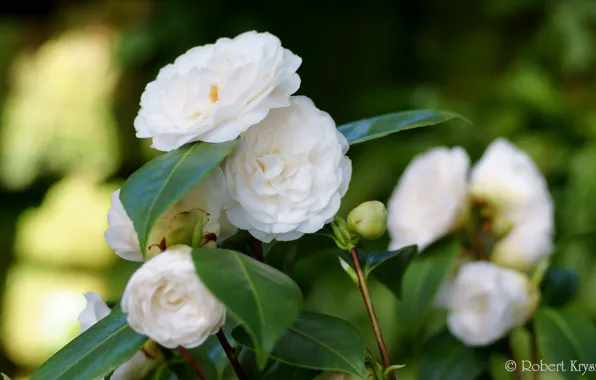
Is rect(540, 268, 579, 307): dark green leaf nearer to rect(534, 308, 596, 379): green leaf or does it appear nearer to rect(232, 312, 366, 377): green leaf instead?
rect(534, 308, 596, 379): green leaf

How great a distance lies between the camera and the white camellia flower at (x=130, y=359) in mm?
454

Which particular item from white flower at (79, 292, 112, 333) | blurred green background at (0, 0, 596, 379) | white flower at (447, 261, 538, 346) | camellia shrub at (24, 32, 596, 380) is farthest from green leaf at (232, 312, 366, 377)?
blurred green background at (0, 0, 596, 379)

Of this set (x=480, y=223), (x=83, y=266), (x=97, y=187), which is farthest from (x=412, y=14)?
(x=480, y=223)

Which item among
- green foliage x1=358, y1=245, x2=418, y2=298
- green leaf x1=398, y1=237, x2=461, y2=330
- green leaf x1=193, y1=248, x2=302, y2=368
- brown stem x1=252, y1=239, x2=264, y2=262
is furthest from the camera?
green leaf x1=398, y1=237, x2=461, y2=330

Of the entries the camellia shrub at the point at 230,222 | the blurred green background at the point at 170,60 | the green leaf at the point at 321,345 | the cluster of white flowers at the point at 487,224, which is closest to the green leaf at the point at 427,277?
the cluster of white flowers at the point at 487,224

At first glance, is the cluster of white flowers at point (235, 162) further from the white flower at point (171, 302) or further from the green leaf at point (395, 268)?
the green leaf at point (395, 268)

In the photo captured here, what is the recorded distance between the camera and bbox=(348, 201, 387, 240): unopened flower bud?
1.39 feet

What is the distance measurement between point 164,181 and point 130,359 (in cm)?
15

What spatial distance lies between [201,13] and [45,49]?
61 centimetres

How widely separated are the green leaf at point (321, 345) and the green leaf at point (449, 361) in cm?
25

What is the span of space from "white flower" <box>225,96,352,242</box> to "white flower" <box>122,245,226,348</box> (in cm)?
5

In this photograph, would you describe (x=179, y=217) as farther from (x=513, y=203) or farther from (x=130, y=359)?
(x=513, y=203)

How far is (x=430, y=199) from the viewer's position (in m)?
0.65

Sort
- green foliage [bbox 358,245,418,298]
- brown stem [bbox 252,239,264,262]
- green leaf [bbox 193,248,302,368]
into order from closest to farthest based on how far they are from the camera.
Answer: green leaf [bbox 193,248,302,368], brown stem [bbox 252,239,264,262], green foliage [bbox 358,245,418,298]
